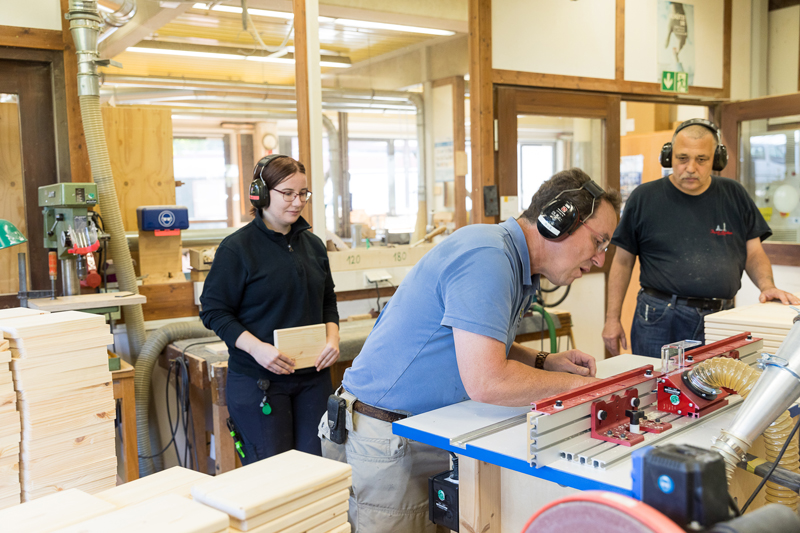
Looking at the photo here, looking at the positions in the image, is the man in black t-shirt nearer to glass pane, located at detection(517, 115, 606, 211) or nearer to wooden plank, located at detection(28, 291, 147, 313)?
glass pane, located at detection(517, 115, 606, 211)

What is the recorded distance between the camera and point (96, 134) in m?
3.05

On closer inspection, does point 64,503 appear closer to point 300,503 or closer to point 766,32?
point 300,503

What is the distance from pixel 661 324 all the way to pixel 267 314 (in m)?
1.70

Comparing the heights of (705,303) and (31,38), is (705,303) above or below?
below

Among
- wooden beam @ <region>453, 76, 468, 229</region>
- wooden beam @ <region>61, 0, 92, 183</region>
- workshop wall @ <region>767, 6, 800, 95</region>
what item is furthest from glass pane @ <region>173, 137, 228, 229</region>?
workshop wall @ <region>767, 6, 800, 95</region>

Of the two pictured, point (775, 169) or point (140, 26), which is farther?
point (775, 169)

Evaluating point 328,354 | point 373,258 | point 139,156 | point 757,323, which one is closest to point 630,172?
point 373,258

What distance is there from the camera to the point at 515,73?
4.13 meters

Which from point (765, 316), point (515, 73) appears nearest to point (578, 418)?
point (765, 316)

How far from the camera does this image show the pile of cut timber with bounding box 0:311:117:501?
174cm

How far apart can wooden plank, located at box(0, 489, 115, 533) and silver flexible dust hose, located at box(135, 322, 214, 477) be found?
2024 millimetres

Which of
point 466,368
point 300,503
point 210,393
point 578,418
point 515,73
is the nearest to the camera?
point 300,503

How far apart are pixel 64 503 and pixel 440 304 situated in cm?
88

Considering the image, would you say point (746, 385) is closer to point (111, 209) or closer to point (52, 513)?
point (52, 513)
